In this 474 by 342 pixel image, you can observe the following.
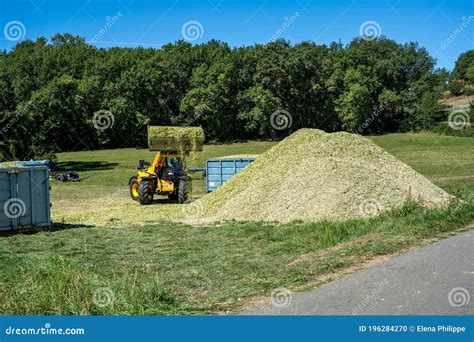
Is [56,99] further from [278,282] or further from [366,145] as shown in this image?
[278,282]

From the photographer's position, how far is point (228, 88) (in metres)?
67.4

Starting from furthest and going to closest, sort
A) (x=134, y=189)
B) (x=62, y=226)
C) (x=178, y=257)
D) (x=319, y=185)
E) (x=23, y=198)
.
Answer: (x=134, y=189)
(x=319, y=185)
(x=62, y=226)
(x=23, y=198)
(x=178, y=257)

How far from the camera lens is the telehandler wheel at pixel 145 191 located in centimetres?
2111

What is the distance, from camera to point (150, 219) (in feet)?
56.2

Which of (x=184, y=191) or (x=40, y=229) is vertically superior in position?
(x=184, y=191)

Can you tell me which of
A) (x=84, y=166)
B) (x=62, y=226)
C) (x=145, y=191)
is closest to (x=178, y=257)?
(x=62, y=226)

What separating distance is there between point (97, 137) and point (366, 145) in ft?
148

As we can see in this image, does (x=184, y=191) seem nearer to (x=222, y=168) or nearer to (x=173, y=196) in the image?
(x=173, y=196)

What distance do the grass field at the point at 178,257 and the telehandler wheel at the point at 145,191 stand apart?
1.59m

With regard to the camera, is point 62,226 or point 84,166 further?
point 84,166

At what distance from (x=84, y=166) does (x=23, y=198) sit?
3206cm

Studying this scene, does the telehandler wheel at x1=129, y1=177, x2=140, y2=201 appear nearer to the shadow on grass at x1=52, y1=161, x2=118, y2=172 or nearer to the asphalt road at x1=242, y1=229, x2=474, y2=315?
the asphalt road at x1=242, y1=229, x2=474, y2=315

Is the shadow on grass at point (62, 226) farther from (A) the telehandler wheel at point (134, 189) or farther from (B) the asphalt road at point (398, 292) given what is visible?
(B) the asphalt road at point (398, 292)

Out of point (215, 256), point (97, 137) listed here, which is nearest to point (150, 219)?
point (215, 256)
